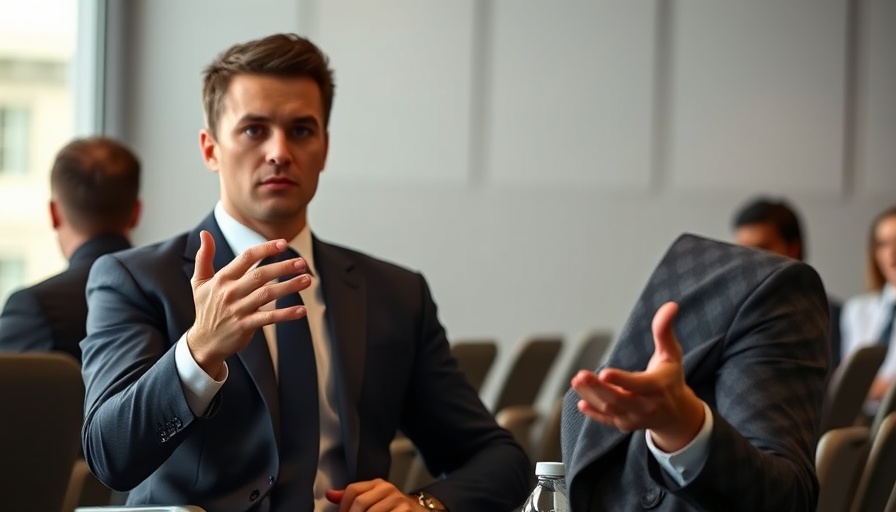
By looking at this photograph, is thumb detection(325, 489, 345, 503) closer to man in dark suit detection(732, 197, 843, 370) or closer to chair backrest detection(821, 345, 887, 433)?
chair backrest detection(821, 345, 887, 433)

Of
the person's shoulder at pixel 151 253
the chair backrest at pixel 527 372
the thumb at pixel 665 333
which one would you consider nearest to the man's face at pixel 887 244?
the chair backrest at pixel 527 372

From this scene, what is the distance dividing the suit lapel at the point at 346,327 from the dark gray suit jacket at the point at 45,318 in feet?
2.81

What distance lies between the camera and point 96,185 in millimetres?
3920

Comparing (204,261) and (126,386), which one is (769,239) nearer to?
(126,386)

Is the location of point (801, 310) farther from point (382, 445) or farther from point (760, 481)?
point (382, 445)

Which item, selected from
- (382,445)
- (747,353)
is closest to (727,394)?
(747,353)

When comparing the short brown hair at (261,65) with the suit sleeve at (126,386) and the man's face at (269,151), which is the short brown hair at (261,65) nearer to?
the man's face at (269,151)

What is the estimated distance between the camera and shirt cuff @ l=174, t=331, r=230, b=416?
2238 millimetres

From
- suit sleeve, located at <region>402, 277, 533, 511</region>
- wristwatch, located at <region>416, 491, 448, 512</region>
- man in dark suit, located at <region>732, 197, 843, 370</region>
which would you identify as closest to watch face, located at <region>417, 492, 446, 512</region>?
wristwatch, located at <region>416, 491, 448, 512</region>

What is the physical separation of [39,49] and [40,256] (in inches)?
40.8

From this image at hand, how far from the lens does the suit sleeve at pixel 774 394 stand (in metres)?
1.77

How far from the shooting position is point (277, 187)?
2.75m

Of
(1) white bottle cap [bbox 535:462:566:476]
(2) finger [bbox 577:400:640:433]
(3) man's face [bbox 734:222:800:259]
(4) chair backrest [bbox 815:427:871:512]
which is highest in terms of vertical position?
(3) man's face [bbox 734:222:800:259]

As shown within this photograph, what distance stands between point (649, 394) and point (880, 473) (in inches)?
41.8
